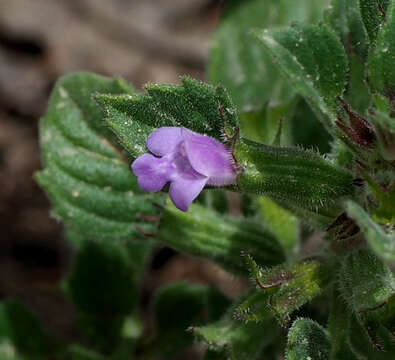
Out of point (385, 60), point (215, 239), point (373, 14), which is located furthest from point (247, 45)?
point (385, 60)

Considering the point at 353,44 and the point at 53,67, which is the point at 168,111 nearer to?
the point at 353,44

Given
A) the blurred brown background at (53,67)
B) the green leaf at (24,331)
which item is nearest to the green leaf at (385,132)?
the green leaf at (24,331)

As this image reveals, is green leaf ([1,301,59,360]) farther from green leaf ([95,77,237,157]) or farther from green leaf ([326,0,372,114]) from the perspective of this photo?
green leaf ([326,0,372,114])

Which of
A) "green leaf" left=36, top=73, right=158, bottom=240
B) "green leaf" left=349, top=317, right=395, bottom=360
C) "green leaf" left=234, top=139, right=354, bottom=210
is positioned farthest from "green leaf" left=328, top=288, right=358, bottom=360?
"green leaf" left=36, top=73, right=158, bottom=240

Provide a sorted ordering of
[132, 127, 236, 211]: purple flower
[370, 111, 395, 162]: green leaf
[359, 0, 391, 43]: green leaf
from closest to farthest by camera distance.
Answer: [370, 111, 395, 162]: green leaf, [132, 127, 236, 211]: purple flower, [359, 0, 391, 43]: green leaf

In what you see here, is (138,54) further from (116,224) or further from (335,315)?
(335,315)

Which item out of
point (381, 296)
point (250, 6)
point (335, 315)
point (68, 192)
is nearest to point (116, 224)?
point (68, 192)
